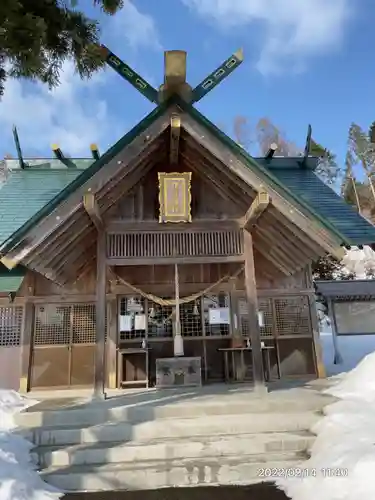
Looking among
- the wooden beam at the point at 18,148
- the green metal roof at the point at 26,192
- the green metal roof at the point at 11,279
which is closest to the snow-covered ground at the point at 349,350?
the green metal roof at the point at 11,279

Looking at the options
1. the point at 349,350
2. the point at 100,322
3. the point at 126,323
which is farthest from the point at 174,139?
the point at 349,350

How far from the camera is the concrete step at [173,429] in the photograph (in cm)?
459

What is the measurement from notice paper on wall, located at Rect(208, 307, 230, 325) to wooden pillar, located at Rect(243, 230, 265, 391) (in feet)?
9.13

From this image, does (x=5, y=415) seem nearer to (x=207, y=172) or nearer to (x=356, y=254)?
(x=207, y=172)

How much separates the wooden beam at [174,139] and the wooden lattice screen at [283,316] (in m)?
3.98

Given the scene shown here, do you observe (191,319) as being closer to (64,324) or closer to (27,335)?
(64,324)

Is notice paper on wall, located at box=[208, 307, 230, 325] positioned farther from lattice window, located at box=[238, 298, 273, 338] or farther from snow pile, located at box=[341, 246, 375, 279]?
snow pile, located at box=[341, 246, 375, 279]

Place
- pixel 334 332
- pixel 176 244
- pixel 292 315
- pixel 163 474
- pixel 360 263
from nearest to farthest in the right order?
pixel 163 474
pixel 176 244
pixel 292 315
pixel 334 332
pixel 360 263

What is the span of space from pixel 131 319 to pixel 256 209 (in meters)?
4.44

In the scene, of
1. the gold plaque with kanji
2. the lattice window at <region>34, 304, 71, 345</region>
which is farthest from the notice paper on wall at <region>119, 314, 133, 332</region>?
the gold plaque with kanji

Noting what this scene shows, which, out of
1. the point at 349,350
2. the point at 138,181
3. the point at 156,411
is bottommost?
the point at 156,411

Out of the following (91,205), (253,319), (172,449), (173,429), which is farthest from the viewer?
(253,319)

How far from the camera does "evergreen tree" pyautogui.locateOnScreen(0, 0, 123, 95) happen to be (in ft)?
16.0

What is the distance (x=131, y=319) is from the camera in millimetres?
8930
